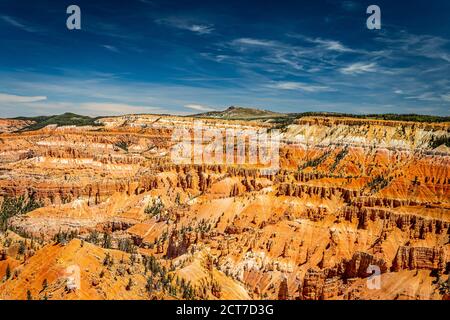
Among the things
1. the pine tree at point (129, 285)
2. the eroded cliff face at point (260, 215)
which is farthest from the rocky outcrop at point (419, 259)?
the pine tree at point (129, 285)

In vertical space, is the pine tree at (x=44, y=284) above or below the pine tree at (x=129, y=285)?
above

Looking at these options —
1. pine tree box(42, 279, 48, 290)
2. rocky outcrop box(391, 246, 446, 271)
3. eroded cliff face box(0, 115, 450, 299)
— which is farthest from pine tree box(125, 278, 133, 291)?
rocky outcrop box(391, 246, 446, 271)

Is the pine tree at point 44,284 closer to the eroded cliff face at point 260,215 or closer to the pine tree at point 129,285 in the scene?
the eroded cliff face at point 260,215

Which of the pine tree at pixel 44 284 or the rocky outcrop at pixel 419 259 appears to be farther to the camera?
the rocky outcrop at pixel 419 259

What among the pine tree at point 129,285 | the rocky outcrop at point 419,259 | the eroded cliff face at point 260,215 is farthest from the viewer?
the rocky outcrop at point 419,259

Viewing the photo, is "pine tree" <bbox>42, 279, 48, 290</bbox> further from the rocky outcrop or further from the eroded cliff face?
the rocky outcrop

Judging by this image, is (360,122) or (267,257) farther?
(360,122)

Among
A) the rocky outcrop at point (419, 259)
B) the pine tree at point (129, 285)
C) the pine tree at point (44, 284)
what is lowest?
the rocky outcrop at point (419, 259)

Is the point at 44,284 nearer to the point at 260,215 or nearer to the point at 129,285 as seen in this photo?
the point at 129,285

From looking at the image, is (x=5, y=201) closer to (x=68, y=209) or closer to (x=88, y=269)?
(x=68, y=209)
